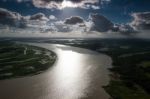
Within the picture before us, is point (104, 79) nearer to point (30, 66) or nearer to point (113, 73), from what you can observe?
point (113, 73)

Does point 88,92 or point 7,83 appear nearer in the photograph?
point 88,92

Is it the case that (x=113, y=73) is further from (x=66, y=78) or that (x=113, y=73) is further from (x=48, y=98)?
(x=48, y=98)

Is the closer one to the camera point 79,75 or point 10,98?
point 10,98

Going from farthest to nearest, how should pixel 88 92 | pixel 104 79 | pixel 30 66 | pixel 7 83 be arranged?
1. pixel 30 66
2. pixel 104 79
3. pixel 7 83
4. pixel 88 92

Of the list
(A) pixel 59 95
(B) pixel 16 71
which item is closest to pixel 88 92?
(A) pixel 59 95

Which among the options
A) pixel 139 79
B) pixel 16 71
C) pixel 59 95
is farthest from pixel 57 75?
pixel 139 79

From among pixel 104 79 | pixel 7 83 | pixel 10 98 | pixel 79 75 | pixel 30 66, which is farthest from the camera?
pixel 30 66

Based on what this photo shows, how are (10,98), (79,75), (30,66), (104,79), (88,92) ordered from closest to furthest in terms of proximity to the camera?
1. (10,98)
2. (88,92)
3. (104,79)
4. (79,75)
5. (30,66)

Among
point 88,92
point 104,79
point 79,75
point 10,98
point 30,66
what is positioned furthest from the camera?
point 30,66
